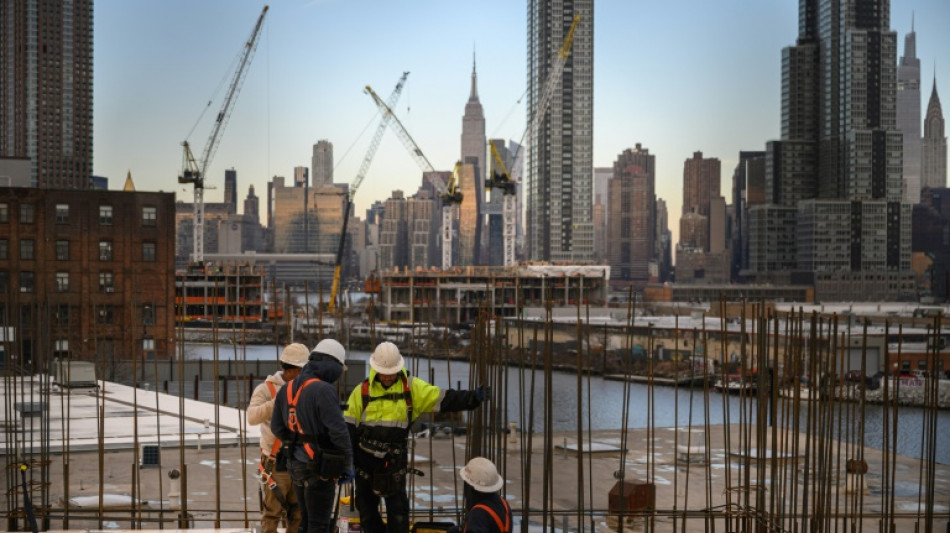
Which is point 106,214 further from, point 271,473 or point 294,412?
point 294,412

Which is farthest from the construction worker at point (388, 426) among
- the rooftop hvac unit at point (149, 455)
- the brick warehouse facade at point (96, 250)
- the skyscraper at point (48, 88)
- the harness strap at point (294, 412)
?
the skyscraper at point (48, 88)

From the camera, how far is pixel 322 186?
142m

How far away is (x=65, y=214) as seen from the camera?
118 ft

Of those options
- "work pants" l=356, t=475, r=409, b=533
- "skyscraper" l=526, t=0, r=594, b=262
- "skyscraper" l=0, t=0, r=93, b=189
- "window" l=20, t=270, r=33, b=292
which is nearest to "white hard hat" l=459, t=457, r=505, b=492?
"work pants" l=356, t=475, r=409, b=533

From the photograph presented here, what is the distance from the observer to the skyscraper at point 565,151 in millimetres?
139375

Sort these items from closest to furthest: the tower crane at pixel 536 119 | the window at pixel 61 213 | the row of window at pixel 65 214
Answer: the row of window at pixel 65 214 → the window at pixel 61 213 → the tower crane at pixel 536 119

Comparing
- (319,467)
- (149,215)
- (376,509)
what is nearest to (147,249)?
(149,215)

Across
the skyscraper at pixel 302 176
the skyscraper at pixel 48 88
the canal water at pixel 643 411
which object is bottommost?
the canal water at pixel 643 411

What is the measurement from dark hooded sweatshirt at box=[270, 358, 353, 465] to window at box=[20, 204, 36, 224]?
33.2 m

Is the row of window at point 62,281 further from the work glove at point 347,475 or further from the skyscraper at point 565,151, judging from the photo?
the skyscraper at point 565,151

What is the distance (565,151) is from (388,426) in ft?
451

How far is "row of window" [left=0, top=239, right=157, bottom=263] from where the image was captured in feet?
116

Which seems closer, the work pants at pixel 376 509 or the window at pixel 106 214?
the work pants at pixel 376 509

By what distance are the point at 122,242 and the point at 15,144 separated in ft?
357
